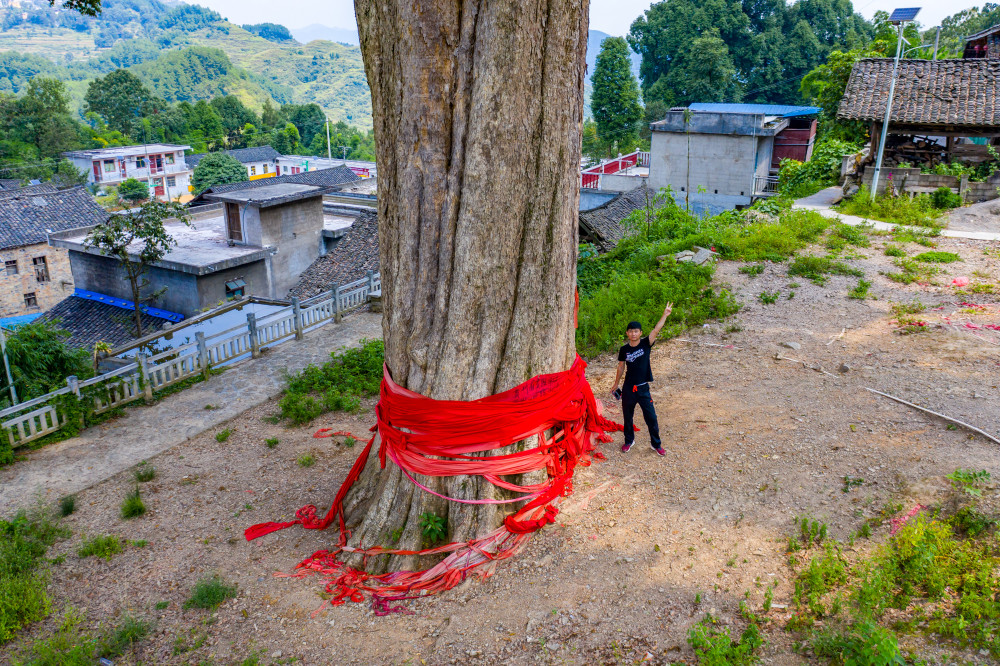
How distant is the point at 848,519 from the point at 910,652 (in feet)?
4.27

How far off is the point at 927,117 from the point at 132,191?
53656mm

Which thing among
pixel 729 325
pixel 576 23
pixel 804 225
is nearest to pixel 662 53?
pixel 804 225

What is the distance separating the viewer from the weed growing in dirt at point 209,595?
200 inches

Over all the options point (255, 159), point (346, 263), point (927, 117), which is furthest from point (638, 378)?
point (255, 159)

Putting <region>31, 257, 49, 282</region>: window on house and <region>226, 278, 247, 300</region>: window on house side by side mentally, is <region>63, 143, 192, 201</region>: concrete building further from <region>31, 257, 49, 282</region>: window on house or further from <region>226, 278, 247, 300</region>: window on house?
<region>226, 278, 247, 300</region>: window on house

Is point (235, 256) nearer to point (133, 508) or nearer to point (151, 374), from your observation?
point (151, 374)

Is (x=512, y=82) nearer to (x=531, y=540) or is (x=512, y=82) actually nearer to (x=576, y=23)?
(x=576, y=23)

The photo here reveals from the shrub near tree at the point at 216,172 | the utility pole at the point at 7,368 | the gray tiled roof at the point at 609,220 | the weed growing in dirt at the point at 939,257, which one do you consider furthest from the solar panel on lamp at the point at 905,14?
the shrub near tree at the point at 216,172

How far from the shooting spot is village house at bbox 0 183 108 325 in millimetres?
31875

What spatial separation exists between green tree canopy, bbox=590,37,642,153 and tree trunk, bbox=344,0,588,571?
45570 millimetres

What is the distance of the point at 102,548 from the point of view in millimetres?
6000

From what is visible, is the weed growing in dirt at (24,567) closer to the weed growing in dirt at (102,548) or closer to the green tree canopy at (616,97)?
the weed growing in dirt at (102,548)

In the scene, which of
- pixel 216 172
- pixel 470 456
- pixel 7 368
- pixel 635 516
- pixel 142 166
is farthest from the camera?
pixel 142 166

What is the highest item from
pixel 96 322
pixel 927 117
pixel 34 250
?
pixel 927 117
